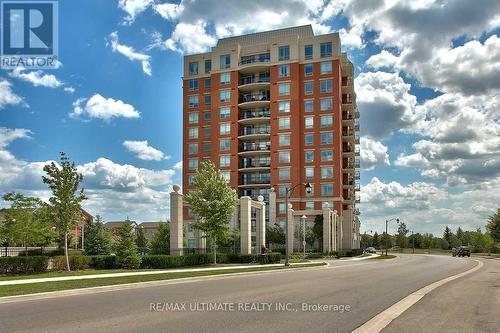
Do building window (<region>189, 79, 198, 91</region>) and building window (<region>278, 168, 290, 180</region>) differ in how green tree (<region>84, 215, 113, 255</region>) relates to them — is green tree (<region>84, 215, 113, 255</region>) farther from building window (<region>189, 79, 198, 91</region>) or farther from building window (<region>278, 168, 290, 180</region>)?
building window (<region>189, 79, 198, 91</region>)

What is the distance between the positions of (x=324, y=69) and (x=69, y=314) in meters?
74.0

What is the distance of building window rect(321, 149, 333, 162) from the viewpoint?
262 ft

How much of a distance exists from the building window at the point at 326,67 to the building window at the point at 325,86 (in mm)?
1600

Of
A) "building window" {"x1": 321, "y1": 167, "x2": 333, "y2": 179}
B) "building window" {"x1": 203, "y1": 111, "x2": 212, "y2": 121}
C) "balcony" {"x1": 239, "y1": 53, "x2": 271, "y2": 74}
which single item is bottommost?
"building window" {"x1": 321, "y1": 167, "x2": 333, "y2": 179}

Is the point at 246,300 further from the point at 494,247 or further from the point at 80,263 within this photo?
the point at 494,247

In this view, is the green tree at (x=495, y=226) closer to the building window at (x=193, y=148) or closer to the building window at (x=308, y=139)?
the building window at (x=308, y=139)

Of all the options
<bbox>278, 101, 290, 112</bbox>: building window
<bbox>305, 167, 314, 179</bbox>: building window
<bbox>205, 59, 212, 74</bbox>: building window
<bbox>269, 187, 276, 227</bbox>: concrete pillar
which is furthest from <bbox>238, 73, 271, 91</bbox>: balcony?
<bbox>269, 187, 276, 227</bbox>: concrete pillar

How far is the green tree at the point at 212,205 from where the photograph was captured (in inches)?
1468

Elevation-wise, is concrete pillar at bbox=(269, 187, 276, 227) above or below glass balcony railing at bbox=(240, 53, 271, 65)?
below

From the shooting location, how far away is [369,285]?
64.5 feet

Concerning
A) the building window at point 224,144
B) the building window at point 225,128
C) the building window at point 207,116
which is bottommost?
the building window at point 224,144

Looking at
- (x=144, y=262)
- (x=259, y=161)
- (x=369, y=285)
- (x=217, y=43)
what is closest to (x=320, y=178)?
(x=259, y=161)

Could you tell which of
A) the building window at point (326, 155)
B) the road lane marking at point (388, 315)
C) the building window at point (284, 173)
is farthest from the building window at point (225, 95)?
the road lane marking at point (388, 315)

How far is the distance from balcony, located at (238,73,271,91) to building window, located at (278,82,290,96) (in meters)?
2.30
